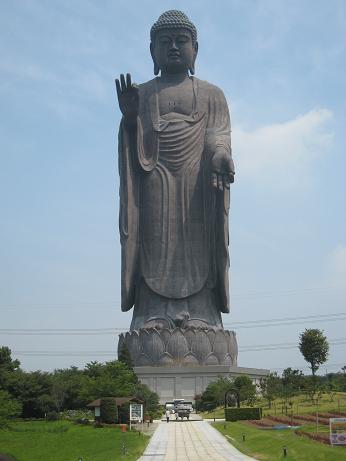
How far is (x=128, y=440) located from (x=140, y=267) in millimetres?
19503

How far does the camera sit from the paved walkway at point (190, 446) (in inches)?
511

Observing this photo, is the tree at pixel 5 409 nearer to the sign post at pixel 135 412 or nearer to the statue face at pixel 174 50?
the sign post at pixel 135 412

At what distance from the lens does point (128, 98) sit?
33188 millimetres

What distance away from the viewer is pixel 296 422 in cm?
1886

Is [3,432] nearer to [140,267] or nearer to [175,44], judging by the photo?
[140,267]

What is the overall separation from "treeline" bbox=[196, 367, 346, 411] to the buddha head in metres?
14.7

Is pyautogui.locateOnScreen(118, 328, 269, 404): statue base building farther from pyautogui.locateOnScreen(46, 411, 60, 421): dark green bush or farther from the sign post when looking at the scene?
the sign post

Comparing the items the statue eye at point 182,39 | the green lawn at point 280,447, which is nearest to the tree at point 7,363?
the green lawn at point 280,447

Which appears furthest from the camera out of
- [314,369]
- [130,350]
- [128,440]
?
[130,350]

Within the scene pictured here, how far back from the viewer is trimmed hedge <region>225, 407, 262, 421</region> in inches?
861

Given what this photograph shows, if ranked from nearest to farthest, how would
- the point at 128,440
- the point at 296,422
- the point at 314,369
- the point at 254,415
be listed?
the point at 128,440
the point at 296,422
the point at 254,415
the point at 314,369

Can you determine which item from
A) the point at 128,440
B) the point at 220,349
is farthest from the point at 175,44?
the point at 128,440

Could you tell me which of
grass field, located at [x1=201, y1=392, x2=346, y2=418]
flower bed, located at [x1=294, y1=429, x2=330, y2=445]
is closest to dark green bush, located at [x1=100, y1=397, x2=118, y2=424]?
grass field, located at [x1=201, y1=392, x2=346, y2=418]

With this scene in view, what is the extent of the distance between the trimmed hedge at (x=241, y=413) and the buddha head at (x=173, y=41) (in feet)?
63.5
